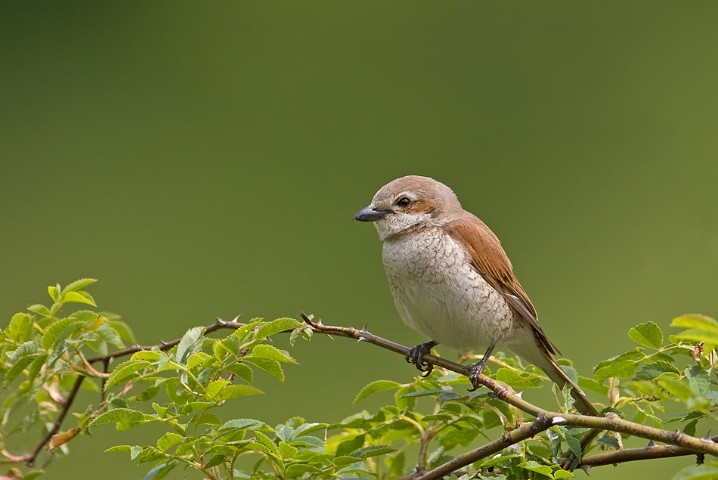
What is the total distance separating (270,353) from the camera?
195 cm

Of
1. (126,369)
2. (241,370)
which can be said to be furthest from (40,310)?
(241,370)

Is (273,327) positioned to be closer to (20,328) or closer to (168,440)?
(168,440)

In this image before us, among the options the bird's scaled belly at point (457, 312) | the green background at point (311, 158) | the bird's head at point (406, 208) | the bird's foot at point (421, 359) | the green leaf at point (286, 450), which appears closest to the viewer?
the green leaf at point (286, 450)

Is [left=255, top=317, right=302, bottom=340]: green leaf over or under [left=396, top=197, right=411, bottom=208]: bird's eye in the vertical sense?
under

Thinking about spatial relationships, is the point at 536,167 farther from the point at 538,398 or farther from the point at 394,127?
the point at 538,398

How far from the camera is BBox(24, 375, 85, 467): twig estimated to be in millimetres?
2320

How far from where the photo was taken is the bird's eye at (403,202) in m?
3.34

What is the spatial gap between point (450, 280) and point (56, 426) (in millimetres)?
1225

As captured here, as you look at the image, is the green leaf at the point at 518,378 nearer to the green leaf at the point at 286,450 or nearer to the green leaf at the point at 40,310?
the green leaf at the point at 286,450

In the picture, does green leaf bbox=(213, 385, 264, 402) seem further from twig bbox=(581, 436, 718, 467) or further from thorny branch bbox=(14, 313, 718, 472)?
twig bbox=(581, 436, 718, 467)

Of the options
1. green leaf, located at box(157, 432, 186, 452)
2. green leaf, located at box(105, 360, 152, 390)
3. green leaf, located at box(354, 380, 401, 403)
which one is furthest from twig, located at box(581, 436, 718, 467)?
green leaf, located at box(105, 360, 152, 390)

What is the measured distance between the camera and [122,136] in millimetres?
6578

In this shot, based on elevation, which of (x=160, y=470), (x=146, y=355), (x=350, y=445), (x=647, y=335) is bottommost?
(x=350, y=445)

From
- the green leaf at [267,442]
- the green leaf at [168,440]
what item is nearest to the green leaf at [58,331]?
the green leaf at [168,440]
